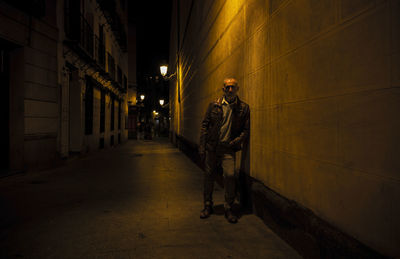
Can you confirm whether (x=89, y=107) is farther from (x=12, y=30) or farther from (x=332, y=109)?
(x=332, y=109)

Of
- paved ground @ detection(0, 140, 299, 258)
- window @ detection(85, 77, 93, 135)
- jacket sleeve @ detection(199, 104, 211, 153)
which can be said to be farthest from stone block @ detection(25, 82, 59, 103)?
jacket sleeve @ detection(199, 104, 211, 153)

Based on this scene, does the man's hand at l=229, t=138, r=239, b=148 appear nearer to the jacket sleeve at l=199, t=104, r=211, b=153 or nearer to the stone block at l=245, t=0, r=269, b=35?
the jacket sleeve at l=199, t=104, r=211, b=153

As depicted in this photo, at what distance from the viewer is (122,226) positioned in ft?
11.2

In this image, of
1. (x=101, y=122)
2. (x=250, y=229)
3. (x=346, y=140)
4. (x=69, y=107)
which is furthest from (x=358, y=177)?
(x=101, y=122)

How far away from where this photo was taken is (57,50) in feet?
28.4

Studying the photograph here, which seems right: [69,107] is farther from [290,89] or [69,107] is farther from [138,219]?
[290,89]

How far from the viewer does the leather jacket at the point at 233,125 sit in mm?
3735

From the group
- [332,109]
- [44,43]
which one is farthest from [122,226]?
[44,43]

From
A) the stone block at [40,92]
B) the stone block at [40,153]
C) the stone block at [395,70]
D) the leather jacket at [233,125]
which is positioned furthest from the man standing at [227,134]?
the stone block at [40,92]

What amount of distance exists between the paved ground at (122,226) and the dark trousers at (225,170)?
328mm

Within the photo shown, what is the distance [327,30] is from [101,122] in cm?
1480

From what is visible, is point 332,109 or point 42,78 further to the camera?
point 42,78

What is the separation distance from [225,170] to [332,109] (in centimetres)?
195

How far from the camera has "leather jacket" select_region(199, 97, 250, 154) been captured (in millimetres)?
3735
